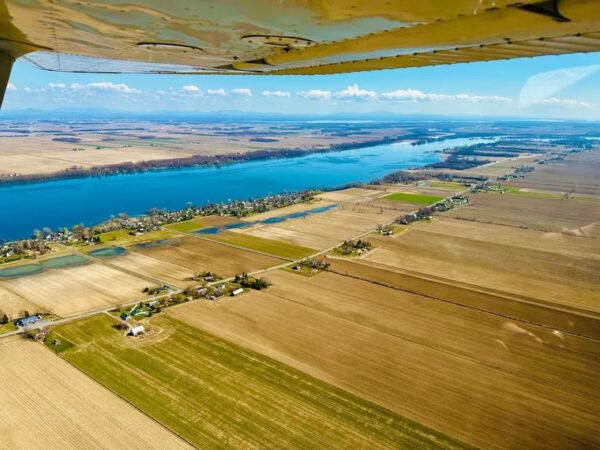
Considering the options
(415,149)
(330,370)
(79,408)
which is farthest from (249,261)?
(415,149)

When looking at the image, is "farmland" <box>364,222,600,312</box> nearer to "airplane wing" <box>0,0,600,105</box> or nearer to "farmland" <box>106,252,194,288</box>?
"farmland" <box>106,252,194,288</box>

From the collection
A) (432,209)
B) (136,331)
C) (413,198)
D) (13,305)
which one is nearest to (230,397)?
(136,331)

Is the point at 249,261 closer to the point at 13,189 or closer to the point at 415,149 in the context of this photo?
the point at 13,189

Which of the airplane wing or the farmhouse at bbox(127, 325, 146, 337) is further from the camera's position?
the farmhouse at bbox(127, 325, 146, 337)

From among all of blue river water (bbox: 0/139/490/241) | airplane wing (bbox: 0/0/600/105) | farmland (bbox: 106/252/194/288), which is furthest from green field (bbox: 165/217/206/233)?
airplane wing (bbox: 0/0/600/105)

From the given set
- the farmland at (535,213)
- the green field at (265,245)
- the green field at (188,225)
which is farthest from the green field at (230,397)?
the farmland at (535,213)

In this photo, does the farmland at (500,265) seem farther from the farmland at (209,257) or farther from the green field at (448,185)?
the green field at (448,185)
